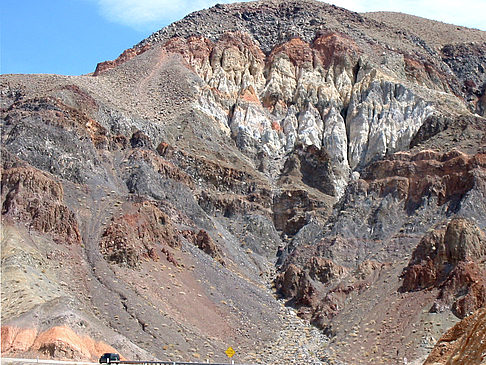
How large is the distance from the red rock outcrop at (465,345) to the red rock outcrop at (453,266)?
3793 centimetres

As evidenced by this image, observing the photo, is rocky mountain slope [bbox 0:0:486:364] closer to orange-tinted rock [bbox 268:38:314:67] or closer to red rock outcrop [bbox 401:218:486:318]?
red rock outcrop [bbox 401:218:486:318]

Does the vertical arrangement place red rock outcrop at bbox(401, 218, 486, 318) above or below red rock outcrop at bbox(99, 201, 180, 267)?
above

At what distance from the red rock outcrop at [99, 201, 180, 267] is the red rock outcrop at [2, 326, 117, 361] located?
65.8ft

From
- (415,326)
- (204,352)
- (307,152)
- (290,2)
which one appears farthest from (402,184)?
(290,2)

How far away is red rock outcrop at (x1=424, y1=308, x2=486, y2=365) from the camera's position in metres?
25.1

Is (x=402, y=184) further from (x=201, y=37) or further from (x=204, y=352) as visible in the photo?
(x=201, y=37)

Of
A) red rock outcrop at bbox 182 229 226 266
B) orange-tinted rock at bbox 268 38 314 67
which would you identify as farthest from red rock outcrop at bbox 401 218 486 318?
orange-tinted rock at bbox 268 38 314 67

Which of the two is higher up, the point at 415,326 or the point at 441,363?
the point at 441,363

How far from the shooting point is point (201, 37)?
13950 cm

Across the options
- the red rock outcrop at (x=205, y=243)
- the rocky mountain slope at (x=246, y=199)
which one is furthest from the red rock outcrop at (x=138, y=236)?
the red rock outcrop at (x=205, y=243)

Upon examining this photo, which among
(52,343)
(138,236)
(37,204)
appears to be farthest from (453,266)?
(52,343)

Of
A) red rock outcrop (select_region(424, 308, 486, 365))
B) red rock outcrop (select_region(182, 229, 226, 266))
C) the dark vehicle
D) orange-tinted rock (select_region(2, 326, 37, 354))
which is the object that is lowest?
orange-tinted rock (select_region(2, 326, 37, 354))

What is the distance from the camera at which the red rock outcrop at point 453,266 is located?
67875mm

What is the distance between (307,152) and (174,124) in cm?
1991
